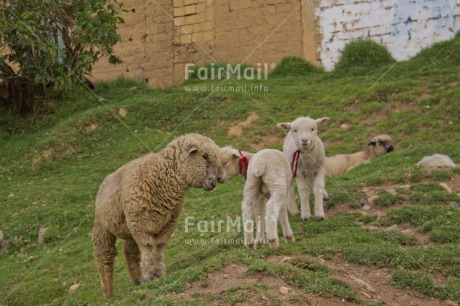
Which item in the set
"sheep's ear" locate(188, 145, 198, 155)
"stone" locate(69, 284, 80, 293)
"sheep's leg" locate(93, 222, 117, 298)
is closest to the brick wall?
"stone" locate(69, 284, 80, 293)

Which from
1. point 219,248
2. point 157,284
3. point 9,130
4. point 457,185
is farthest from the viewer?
point 9,130

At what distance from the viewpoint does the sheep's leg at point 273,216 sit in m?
8.14

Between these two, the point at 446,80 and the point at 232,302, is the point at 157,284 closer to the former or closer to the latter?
the point at 232,302

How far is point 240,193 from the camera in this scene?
1358 centimetres

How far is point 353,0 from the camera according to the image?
20750mm

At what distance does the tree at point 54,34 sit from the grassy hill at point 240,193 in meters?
1.94

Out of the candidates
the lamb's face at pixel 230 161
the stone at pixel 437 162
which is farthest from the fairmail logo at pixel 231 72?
the lamb's face at pixel 230 161

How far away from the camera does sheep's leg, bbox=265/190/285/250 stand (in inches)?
320

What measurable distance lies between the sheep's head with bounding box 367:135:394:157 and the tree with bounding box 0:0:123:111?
20.7 ft

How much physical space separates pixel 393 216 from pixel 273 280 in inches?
126

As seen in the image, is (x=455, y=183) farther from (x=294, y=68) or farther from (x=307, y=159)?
(x=294, y=68)

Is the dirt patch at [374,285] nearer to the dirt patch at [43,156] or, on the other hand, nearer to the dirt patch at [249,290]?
the dirt patch at [249,290]

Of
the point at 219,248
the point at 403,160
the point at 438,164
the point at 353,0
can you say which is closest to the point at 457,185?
the point at 438,164

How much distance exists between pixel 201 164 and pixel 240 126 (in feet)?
31.5
